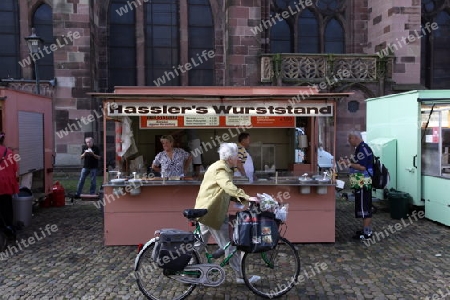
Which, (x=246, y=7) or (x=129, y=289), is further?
(x=246, y=7)

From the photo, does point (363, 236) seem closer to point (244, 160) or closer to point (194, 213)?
point (244, 160)

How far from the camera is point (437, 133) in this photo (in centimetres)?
925

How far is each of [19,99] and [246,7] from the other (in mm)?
9781

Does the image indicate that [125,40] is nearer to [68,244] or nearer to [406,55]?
[406,55]

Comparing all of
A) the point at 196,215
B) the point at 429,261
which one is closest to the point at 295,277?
the point at 196,215

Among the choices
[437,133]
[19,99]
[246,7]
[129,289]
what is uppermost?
[246,7]

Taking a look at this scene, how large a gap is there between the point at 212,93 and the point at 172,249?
4245 mm

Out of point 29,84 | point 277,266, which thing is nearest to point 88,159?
point 29,84

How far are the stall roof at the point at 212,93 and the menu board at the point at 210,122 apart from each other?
0.43 metres

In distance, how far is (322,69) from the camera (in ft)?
54.5

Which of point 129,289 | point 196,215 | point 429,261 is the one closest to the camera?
point 196,215

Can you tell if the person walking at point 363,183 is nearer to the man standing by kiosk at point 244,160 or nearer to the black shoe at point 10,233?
the man standing by kiosk at point 244,160

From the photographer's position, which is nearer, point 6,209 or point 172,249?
point 172,249

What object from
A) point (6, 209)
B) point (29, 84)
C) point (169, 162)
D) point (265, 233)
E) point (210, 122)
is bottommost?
point (6, 209)
